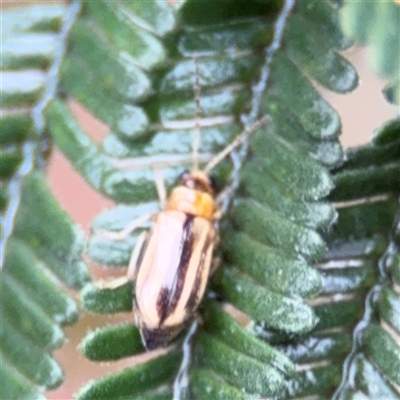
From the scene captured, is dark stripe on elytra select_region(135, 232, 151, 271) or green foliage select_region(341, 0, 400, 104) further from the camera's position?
dark stripe on elytra select_region(135, 232, 151, 271)

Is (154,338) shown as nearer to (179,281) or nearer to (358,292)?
(179,281)

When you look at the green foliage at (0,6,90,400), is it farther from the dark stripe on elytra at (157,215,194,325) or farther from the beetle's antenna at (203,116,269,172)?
the beetle's antenna at (203,116,269,172)

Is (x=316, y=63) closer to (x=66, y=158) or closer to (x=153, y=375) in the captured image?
(x=66, y=158)

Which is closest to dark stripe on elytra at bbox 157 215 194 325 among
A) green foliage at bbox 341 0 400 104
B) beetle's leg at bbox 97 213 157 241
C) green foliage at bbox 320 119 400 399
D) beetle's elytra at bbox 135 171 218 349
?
beetle's elytra at bbox 135 171 218 349

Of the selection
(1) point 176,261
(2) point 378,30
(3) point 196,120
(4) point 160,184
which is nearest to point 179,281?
(1) point 176,261

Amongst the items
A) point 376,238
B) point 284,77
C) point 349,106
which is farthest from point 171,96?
point 349,106

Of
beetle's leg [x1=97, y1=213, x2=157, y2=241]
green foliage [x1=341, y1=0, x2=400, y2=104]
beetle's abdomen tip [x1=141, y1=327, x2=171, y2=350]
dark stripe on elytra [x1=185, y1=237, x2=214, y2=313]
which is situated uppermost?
green foliage [x1=341, y1=0, x2=400, y2=104]

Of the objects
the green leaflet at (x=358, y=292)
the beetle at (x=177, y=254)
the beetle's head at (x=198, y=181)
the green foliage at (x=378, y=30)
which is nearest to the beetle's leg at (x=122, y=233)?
the beetle at (x=177, y=254)
